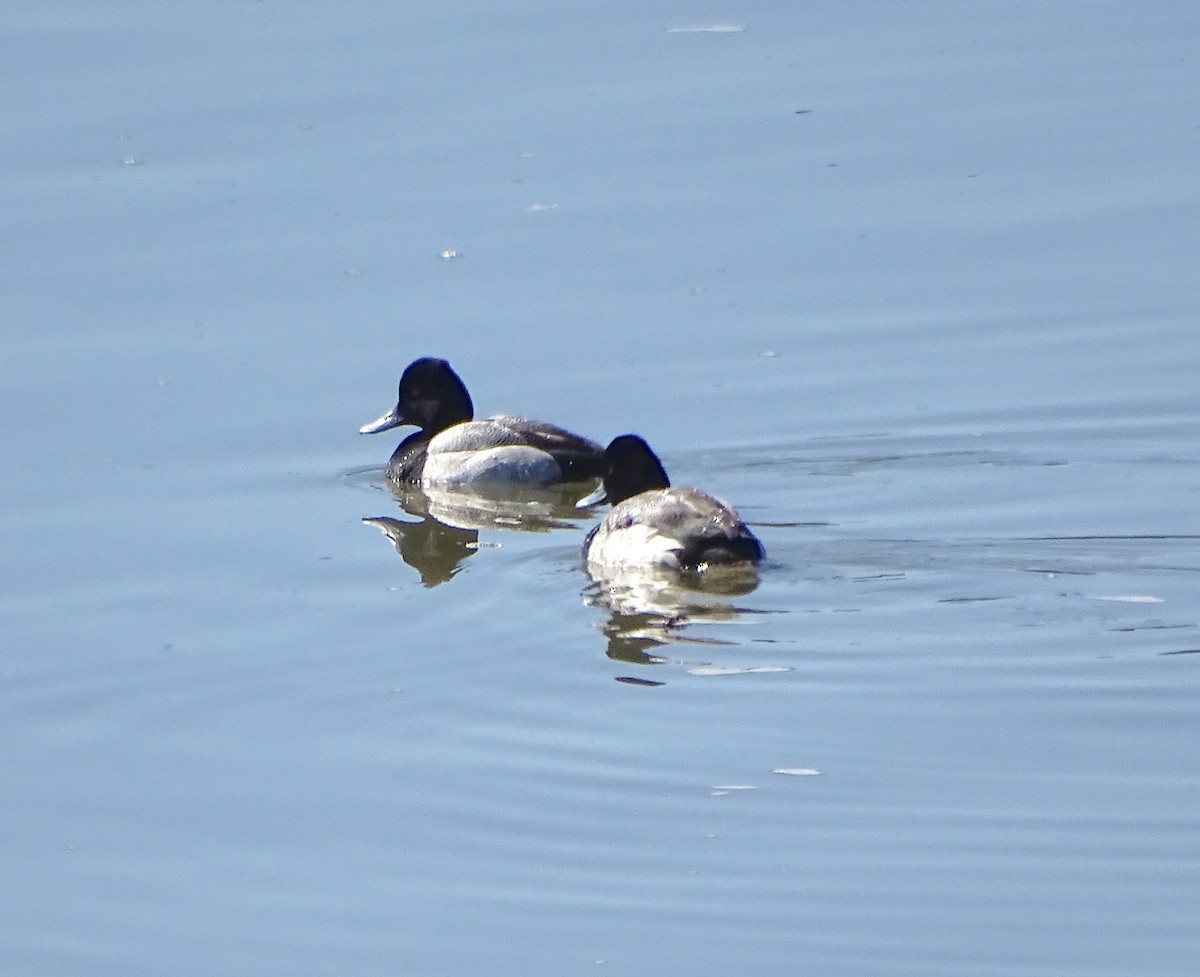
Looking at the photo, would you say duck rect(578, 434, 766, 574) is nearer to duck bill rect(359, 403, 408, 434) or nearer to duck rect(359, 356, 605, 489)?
duck rect(359, 356, 605, 489)

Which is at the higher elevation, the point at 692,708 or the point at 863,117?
the point at 863,117

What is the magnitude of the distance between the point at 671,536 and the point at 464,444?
10.2 ft

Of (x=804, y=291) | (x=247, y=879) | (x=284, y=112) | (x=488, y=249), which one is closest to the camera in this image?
(x=247, y=879)

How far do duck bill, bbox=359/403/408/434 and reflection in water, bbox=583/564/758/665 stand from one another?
3.14 m

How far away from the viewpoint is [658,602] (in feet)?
35.8

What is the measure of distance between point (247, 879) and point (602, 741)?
1.58 meters

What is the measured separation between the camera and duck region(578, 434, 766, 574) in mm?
11039

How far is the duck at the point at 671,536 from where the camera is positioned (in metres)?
11.0

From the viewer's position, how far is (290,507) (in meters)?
12.9

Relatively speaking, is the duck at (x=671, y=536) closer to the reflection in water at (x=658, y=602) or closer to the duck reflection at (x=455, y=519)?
the reflection in water at (x=658, y=602)

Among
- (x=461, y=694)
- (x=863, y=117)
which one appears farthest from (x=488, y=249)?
(x=461, y=694)

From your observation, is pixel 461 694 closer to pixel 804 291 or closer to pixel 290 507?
pixel 290 507

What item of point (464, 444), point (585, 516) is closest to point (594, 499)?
point (585, 516)

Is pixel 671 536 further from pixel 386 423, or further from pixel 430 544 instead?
pixel 386 423
